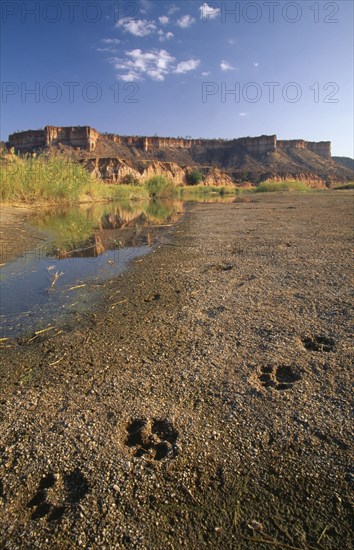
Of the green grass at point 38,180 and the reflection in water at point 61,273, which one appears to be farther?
the green grass at point 38,180

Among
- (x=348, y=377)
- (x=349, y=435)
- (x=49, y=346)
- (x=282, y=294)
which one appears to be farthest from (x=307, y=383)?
(x=49, y=346)

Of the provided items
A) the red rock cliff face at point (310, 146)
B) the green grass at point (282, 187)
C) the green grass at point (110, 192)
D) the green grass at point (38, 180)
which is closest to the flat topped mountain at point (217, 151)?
the red rock cliff face at point (310, 146)

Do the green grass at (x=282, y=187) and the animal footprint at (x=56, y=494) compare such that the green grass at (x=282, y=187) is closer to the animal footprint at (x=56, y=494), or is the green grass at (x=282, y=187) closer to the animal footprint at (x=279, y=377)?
the animal footprint at (x=279, y=377)

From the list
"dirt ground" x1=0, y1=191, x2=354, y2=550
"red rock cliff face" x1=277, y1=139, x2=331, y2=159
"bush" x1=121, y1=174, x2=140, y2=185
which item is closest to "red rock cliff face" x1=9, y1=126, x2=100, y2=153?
"bush" x1=121, y1=174, x2=140, y2=185

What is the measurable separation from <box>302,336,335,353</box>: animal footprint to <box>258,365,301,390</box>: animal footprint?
31 cm

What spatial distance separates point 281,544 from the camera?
1.01 metres

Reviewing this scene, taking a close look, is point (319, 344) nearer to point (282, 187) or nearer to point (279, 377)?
point (279, 377)

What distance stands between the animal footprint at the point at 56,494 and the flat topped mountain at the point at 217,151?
64759 millimetres

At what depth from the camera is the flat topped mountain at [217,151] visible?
229 feet

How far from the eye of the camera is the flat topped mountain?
6968 centimetres

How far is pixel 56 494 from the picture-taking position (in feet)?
3.89

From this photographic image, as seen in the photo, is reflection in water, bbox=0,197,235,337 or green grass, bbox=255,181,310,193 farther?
green grass, bbox=255,181,310,193

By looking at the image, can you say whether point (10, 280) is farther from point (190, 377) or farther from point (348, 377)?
point (348, 377)

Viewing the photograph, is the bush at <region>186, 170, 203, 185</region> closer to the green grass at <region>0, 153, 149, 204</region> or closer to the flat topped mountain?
the flat topped mountain
